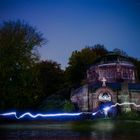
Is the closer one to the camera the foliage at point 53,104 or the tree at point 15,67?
the tree at point 15,67

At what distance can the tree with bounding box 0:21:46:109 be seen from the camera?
1196 inches

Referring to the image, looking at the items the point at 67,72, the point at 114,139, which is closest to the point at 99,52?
the point at 67,72

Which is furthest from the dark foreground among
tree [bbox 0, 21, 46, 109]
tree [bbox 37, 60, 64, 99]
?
tree [bbox 37, 60, 64, 99]

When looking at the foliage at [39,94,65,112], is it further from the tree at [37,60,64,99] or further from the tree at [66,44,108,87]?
the tree at [66,44,108,87]

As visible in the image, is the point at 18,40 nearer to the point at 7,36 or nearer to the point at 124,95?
the point at 7,36

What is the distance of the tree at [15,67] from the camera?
30.4 m

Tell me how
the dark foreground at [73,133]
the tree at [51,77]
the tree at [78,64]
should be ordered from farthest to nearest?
the tree at [78,64], the tree at [51,77], the dark foreground at [73,133]

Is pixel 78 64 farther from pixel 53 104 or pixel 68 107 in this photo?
pixel 68 107

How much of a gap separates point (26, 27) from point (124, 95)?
1390 centimetres

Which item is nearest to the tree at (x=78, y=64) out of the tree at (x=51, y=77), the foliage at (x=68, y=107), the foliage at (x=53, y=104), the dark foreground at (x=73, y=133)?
the tree at (x=51, y=77)

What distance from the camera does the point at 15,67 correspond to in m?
31.3

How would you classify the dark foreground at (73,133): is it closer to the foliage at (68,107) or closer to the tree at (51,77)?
the foliage at (68,107)

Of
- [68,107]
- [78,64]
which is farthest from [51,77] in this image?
[68,107]

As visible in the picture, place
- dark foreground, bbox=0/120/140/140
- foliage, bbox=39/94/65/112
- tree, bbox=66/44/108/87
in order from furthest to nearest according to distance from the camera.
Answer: tree, bbox=66/44/108/87
foliage, bbox=39/94/65/112
dark foreground, bbox=0/120/140/140
